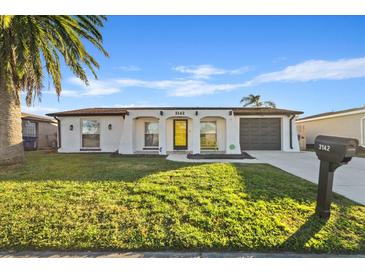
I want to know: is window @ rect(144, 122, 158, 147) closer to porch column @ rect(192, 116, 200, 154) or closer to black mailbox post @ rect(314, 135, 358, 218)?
porch column @ rect(192, 116, 200, 154)

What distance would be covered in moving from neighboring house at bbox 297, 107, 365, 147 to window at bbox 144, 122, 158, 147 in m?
12.4

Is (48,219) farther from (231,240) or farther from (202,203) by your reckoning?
(231,240)

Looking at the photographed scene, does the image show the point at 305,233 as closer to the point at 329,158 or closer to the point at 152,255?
the point at 329,158

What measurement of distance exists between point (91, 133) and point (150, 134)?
14.4 ft

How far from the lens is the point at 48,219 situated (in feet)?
12.3

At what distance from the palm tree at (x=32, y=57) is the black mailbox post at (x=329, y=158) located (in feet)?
28.2

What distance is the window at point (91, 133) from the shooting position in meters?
14.8

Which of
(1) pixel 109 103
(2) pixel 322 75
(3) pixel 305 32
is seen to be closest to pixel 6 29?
(3) pixel 305 32

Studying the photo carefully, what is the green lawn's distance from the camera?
315 centimetres

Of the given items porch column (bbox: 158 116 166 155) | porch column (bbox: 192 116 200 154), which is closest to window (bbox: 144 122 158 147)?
porch column (bbox: 158 116 166 155)

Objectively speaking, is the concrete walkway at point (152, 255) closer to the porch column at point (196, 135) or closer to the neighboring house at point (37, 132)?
the porch column at point (196, 135)

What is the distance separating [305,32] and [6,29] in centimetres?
1084

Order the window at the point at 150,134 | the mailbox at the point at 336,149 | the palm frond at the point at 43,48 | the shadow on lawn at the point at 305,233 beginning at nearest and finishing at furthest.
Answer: the shadow on lawn at the point at 305,233
the mailbox at the point at 336,149
the palm frond at the point at 43,48
the window at the point at 150,134

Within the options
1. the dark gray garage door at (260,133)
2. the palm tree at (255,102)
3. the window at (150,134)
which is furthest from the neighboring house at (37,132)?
the palm tree at (255,102)
